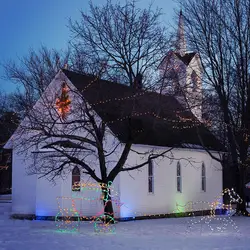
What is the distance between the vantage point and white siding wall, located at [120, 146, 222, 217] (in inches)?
1067

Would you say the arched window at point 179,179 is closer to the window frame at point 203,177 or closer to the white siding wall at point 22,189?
the window frame at point 203,177

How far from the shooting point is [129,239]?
695 inches

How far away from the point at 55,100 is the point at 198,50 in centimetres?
967

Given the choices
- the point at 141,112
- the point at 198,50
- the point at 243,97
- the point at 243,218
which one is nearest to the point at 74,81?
the point at 141,112

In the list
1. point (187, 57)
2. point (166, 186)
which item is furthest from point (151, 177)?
point (187, 57)

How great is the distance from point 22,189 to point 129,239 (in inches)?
529

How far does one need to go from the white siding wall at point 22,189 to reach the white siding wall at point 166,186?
5.93 meters

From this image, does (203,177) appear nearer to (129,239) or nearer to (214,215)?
(214,215)

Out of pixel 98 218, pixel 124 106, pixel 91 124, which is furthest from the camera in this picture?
pixel 124 106

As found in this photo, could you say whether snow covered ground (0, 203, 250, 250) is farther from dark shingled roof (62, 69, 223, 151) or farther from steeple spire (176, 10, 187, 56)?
steeple spire (176, 10, 187, 56)

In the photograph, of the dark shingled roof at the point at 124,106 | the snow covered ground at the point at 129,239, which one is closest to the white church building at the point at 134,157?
the dark shingled roof at the point at 124,106

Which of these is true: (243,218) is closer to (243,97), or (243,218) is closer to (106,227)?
(243,97)

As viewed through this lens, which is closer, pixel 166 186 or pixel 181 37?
pixel 181 37

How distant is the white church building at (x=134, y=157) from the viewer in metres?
24.2
